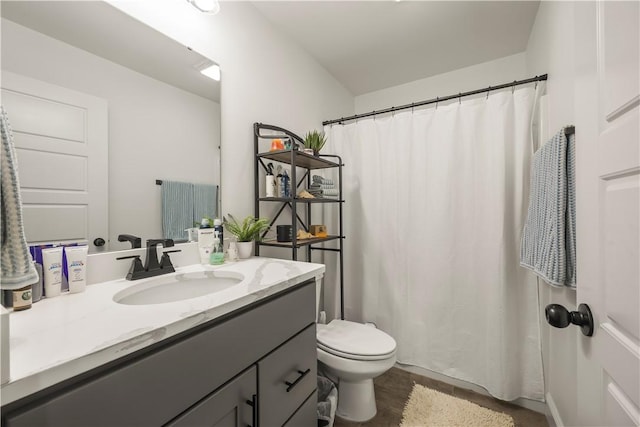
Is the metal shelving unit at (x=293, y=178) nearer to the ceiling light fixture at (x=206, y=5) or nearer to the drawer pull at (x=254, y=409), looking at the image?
the ceiling light fixture at (x=206, y=5)

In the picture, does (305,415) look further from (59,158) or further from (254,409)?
(59,158)

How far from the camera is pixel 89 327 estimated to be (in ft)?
1.81

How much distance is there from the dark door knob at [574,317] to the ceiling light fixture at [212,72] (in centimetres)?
160

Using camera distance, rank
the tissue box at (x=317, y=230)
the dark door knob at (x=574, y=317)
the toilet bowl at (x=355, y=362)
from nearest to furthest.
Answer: the dark door knob at (x=574, y=317), the toilet bowl at (x=355, y=362), the tissue box at (x=317, y=230)

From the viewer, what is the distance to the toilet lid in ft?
4.28

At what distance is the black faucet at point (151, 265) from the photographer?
0.95 metres

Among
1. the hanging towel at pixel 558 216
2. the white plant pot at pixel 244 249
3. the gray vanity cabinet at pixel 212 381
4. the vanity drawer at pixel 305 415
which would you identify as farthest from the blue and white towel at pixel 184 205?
the hanging towel at pixel 558 216

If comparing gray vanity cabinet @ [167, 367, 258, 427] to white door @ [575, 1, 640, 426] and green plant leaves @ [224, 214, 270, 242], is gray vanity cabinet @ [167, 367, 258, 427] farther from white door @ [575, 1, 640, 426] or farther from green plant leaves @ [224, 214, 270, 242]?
white door @ [575, 1, 640, 426]

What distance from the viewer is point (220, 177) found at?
1.33 meters

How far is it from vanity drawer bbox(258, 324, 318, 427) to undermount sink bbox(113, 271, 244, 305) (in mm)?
321

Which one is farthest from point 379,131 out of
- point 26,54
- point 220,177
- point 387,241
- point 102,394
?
point 102,394

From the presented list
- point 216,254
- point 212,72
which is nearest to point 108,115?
point 212,72

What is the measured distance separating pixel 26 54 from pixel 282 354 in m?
1.20

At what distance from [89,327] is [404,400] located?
1.67 meters
